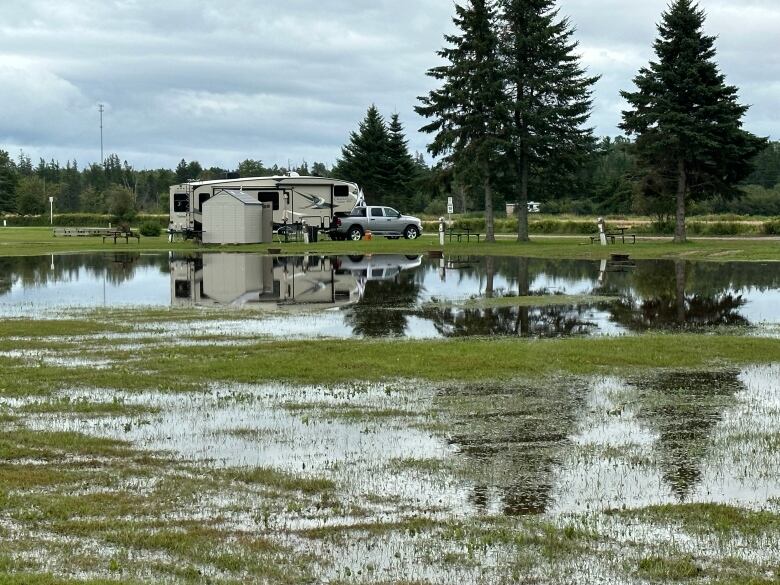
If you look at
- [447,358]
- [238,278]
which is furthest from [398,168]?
[447,358]

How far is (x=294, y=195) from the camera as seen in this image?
5472 cm

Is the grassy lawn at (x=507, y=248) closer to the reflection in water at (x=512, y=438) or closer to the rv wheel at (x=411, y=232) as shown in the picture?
the rv wheel at (x=411, y=232)

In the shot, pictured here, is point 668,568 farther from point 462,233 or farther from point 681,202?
point 462,233

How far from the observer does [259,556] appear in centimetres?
689

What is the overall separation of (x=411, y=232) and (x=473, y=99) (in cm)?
950

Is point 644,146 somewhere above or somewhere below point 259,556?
above

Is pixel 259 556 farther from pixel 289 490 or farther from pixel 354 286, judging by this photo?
pixel 354 286

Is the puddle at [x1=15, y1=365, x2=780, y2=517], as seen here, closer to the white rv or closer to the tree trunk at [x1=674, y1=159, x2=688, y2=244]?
the tree trunk at [x1=674, y1=159, x2=688, y2=244]

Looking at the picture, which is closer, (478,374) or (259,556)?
(259,556)

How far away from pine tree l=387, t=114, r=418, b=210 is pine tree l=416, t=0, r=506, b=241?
102 ft

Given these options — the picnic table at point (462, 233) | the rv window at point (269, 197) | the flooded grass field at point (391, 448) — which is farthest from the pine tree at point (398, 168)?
the flooded grass field at point (391, 448)

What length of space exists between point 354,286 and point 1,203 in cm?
10813

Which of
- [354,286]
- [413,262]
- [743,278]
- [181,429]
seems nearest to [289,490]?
[181,429]

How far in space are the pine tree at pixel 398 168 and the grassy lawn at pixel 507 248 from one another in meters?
29.3
